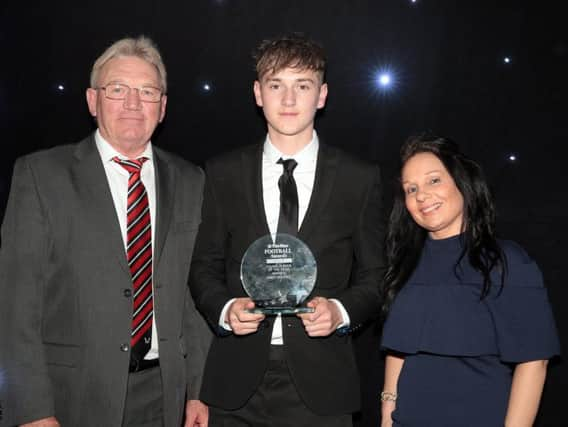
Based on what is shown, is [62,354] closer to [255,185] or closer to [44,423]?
[44,423]

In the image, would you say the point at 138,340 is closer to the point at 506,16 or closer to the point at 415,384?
the point at 415,384

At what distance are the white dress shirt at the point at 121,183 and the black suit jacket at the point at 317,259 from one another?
266mm

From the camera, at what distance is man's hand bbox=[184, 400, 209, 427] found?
8.97 ft

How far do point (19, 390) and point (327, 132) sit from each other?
6.23 feet

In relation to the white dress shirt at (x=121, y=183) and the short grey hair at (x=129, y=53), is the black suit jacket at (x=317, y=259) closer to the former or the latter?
the white dress shirt at (x=121, y=183)

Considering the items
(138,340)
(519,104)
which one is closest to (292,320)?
(138,340)

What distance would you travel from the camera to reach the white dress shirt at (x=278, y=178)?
2420 millimetres

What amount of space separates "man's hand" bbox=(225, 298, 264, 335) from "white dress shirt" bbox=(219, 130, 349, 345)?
12 cm

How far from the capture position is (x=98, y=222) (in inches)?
98.4

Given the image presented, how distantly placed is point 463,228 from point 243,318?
922 mm

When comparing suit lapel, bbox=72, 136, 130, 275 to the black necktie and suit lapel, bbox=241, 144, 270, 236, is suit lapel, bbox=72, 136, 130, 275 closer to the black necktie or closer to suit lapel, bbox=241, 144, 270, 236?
suit lapel, bbox=241, 144, 270, 236

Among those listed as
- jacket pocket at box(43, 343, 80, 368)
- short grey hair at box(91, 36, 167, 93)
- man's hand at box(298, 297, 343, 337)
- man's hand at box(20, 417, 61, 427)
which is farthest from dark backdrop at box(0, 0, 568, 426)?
man's hand at box(20, 417, 61, 427)

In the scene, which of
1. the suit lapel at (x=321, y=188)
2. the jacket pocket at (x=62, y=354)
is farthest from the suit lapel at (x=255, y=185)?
the jacket pocket at (x=62, y=354)

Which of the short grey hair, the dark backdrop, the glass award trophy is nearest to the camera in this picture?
the glass award trophy
